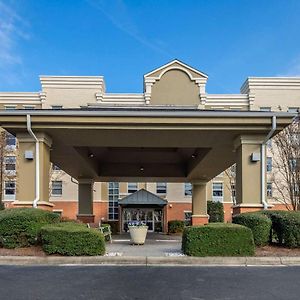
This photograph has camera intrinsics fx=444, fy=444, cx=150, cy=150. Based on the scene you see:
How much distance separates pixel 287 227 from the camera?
38.3ft

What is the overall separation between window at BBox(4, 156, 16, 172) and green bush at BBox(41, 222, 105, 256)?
34123 mm

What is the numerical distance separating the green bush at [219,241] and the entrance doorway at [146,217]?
1247 inches

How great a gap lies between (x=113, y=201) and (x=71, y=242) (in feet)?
121

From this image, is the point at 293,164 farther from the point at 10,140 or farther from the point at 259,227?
the point at 10,140

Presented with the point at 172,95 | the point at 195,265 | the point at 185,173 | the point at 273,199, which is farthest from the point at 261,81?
the point at 195,265

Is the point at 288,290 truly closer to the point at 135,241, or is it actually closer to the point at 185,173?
the point at 135,241

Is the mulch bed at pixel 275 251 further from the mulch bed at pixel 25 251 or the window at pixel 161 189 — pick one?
the window at pixel 161 189

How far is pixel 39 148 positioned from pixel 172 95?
1388 inches

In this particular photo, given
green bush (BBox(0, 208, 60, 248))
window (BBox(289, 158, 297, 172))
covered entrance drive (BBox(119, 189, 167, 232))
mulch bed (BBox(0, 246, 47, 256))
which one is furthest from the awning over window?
mulch bed (BBox(0, 246, 47, 256))

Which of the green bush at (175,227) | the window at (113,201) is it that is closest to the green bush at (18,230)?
the green bush at (175,227)

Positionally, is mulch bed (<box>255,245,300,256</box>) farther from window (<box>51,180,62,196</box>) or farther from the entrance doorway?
window (<box>51,180,62,196</box>)

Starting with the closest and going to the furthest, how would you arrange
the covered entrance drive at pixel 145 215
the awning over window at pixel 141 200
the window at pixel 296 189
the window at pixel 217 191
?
the window at pixel 296 189
the awning over window at pixel 141 200
the covered entrance drive at pixel 145 215
the window at pixel 217 191

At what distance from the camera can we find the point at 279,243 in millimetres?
12125

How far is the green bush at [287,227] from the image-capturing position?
37.8 feet
